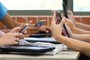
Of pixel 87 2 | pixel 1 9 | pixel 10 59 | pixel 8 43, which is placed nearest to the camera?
pixel 10 59

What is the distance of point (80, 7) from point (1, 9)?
0.98 meters

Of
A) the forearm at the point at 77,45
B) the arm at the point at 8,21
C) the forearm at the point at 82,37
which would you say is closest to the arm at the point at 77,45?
the forearm at the point at 77,45

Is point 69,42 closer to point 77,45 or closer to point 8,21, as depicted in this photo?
point 77,45

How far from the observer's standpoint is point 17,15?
329 centimetres

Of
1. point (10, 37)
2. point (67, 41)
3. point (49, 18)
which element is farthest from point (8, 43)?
point (49, 18)

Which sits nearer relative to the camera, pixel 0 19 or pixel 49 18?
pixel 0 19

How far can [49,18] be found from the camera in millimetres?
3221

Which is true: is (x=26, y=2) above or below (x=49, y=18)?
above

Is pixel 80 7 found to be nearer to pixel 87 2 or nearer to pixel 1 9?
pixel 87 2

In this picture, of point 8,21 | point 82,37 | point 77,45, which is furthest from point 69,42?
point 8,21

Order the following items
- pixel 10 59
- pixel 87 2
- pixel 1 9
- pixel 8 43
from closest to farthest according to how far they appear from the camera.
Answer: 1. pixel 10 59
2. pixel 8 43
3. pixel 1 9
4. pixel 87 2

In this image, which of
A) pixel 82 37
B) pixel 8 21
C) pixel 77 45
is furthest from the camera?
pixel 8 21

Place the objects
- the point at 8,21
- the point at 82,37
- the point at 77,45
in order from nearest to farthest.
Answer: the point at 77,45
the point at 82,37
the point at 8,21

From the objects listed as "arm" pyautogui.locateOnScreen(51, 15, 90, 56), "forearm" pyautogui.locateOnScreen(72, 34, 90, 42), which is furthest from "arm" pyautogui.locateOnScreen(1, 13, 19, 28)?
"arm" pyautogui.locateOnScreen(51, 15, 90, 56)
